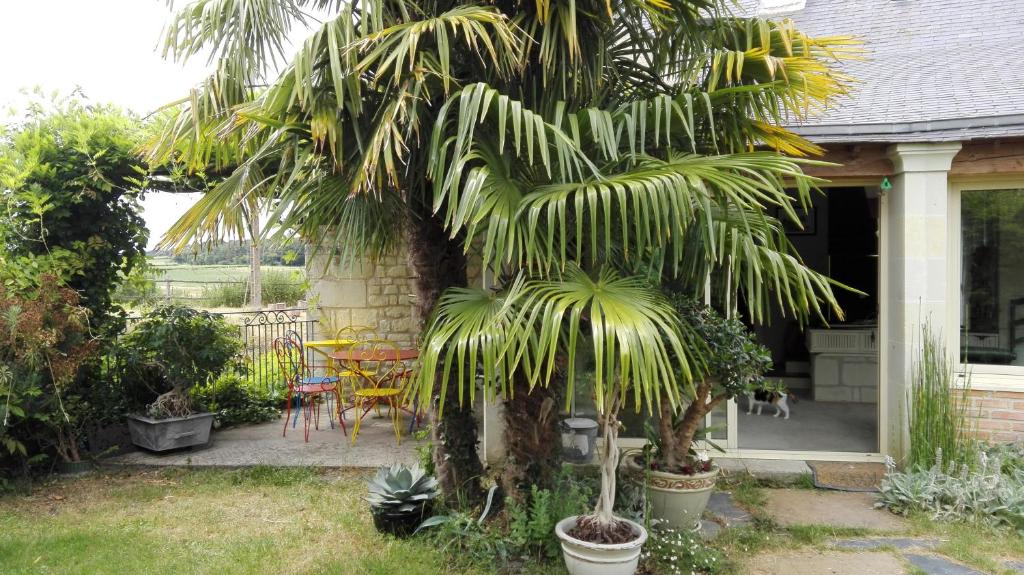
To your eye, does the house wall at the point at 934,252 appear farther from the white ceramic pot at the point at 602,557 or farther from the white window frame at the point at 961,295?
the white ceramic pot at the point at 602,557

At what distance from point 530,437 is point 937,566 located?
2.29m

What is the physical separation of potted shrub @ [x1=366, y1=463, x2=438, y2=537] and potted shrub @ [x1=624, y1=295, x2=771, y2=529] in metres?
1.26

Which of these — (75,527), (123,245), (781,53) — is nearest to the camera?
(781,53)

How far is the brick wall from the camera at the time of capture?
470cm

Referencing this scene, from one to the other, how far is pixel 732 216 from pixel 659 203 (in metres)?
0.92

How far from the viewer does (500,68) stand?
3270 mm

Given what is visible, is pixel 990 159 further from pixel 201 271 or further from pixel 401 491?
pixel 201 271

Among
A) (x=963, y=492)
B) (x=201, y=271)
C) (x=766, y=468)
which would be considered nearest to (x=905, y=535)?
(x=963, y=492)

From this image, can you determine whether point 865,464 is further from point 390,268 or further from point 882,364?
point 390,268

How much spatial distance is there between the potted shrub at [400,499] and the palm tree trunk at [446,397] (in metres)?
0.13

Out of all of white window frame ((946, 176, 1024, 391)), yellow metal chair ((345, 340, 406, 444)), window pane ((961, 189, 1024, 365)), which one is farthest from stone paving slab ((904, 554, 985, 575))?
yellow metal chair ((345, 340, 406, 444))

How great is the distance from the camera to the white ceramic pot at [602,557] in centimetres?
303

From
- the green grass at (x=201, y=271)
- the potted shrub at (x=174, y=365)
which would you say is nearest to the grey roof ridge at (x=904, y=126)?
the green grass at (x=201, y=271)

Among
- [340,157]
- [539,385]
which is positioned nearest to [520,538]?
[539,385]
